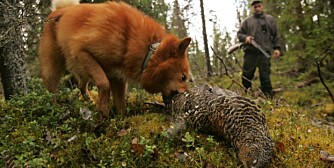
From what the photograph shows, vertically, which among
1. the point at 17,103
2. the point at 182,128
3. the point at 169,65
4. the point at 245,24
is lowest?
the point at 182,128

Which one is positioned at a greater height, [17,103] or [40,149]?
[17,103]

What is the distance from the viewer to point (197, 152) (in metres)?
3.47

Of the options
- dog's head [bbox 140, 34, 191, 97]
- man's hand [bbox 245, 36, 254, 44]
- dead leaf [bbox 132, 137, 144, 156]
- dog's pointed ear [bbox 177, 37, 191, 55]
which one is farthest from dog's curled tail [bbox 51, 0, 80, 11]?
man's hand [bbox 245, 36, 254, 44]

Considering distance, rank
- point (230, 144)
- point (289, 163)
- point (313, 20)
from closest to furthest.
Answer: point (289, 163) → point (230, 144) → point (313, 20)

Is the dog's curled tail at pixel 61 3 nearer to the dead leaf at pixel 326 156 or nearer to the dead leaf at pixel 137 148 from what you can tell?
the dead leaf at pixel 137 148

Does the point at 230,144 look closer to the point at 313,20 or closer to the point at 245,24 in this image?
the point at 245,24

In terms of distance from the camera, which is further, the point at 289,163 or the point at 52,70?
the point at 52,70

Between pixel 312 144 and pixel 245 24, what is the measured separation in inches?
223

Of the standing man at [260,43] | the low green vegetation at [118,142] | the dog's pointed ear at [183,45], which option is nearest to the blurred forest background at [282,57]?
the low green vegetation at [118,142]

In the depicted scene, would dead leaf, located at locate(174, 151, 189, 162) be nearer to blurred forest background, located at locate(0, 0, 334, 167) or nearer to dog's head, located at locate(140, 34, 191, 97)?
blurred forest background, located at locate(0, 0, 334, 167)

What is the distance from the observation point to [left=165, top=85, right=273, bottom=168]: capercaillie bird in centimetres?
307

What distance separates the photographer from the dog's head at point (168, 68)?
15.0ft

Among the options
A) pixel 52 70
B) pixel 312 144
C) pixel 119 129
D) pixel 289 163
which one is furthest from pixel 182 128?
pixel 52 70

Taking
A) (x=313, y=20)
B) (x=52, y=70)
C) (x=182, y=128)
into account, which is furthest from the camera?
(x=313, y=20)
